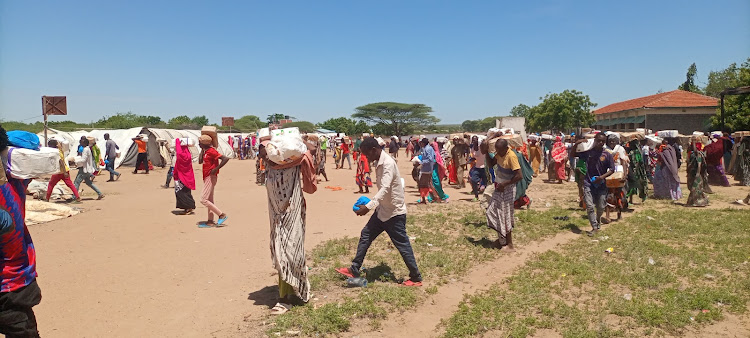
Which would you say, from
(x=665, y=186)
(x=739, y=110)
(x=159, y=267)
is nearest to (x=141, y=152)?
(x=159, y=267)

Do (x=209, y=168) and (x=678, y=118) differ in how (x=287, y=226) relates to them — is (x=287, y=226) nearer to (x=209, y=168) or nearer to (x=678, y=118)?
(x=209, y=168)

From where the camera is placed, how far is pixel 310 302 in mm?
5117

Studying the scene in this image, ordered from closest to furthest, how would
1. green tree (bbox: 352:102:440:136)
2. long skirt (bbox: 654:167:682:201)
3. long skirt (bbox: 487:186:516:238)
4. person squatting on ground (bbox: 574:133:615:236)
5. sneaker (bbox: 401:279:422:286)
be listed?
sneaker (bbox: 401:279:422:286)
long skirt (bbox: 487:186:516:238)
person squatting on ground (bbox: 574:133:615:236)
long skirt (bbox: 654:167:682:201)
green tree (bbox: 352:102:440:136)

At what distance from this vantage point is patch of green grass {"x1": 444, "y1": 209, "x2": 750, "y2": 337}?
4602 millimetres

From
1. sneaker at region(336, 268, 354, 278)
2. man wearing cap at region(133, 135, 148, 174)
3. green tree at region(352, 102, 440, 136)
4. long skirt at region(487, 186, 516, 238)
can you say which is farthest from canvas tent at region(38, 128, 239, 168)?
green tree at region(352, 102, 440, 136)

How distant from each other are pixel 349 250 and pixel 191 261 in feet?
7.44

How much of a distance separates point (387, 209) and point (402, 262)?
1.45 meters

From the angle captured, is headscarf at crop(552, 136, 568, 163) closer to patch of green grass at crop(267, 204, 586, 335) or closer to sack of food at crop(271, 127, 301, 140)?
patch of green grass at crop(267, 204, 586, 335)

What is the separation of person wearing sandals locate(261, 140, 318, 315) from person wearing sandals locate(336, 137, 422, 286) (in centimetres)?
77

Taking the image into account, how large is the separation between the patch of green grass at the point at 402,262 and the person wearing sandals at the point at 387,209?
329 millimetres

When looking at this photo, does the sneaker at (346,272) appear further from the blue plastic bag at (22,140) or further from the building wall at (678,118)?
the building wall at (678,118)

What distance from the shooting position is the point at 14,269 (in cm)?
302

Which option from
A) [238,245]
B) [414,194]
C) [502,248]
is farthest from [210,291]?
[414,194]

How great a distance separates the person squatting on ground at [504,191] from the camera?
704cm
